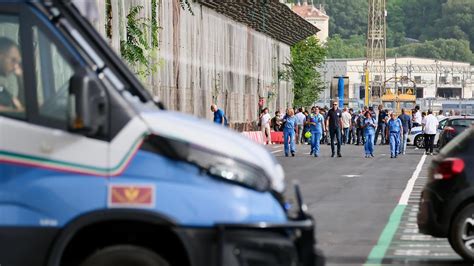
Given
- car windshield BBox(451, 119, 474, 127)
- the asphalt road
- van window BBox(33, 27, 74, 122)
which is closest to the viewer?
van window BBox(33, 27, 74, 122)

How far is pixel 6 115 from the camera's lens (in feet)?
28.1

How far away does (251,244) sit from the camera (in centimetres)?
822

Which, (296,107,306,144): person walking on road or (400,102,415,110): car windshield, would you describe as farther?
(400,102,415,110): car windshield

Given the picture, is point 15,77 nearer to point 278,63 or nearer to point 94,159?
point 94,159

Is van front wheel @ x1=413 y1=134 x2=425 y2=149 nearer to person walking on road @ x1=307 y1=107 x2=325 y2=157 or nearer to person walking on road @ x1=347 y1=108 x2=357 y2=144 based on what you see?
person walking on road @ x1=347 y1=108 x2=357 y2=144

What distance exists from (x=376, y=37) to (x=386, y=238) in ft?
546

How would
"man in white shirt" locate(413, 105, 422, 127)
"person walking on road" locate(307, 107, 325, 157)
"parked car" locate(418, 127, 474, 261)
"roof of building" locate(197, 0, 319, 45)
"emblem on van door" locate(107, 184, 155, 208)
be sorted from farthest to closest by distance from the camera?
1. "roof of building" locate(197, 0, 319, 45)
2. "man in white shirt" locate(413, 105, 422, 127)
3. "person walking on road" locate(307, 107, 325, 157)
4. "parked car" locate(418, 127, 474, 261)
5. "emblem on van door" locate(107, 184, 155, 208)

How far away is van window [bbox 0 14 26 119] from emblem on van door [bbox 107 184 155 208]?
86 centimetres

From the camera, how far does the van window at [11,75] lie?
8.59 metres

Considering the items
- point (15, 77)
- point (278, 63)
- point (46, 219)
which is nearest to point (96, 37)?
point (15, 77)

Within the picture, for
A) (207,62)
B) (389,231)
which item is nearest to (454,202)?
(389,231)

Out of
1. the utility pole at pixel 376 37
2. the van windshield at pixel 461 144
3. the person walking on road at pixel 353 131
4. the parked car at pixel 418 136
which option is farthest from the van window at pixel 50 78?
the utility pole at pixel 376 37

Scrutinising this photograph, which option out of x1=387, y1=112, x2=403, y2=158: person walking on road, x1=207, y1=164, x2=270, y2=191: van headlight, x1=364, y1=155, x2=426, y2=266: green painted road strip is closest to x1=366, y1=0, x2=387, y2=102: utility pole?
x1=387, y1=112, x2=403, y2=158: person walking on road

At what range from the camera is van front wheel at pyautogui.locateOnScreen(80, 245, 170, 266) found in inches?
329
